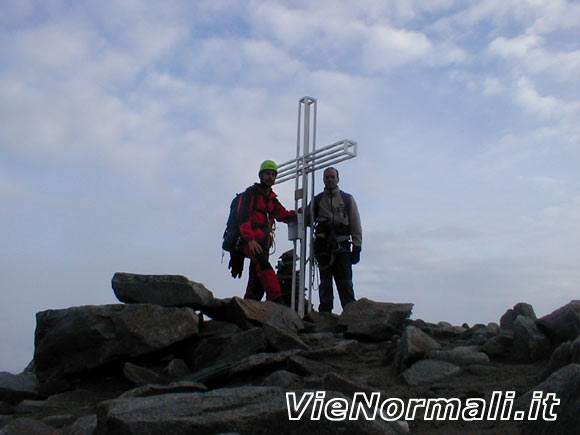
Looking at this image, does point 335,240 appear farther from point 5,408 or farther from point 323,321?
point 5,408

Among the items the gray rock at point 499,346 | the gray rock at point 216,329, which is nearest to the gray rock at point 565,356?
the gray rock at point 499,346

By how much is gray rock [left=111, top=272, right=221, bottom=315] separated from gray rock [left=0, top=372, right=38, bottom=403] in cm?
173

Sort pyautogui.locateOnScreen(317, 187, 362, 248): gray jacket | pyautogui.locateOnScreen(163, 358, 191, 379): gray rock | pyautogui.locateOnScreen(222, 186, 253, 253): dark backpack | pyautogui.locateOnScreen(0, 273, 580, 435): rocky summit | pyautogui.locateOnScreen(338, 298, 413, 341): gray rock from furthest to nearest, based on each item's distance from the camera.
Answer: pyautogui.locateOnScreen(317, 187, 362, 248): gray jacket, pyautogui.locateOnScreen(222, 186, 253, 253): dark backpack, pyautogui.locateOnScreen(338, 298, 413, 341): gray rock, pyautogui.locateOnScreen(163, 358, 191, 379): gray rock, pyautogui.locateOnScreen(0, 273, 580, 435): rocky summit

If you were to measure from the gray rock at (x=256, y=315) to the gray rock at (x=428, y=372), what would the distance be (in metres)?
2.79

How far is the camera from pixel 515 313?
1012 cm

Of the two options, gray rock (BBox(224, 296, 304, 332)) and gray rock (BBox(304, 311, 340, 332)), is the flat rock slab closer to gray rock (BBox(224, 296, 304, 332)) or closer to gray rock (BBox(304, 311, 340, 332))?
gray rock (BBox(224, 296, 304, 332))

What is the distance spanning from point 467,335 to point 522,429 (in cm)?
416

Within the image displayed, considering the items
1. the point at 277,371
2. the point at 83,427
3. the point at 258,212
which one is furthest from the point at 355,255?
the point at 83,427

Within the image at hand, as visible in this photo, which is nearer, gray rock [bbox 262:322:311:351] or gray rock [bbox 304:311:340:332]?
gray rock [bbox 262:322:311:351]

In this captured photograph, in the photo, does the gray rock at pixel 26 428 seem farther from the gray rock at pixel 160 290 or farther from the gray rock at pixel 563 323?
the gray rock at pixel 563 323

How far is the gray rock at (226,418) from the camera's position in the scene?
463 centimetres

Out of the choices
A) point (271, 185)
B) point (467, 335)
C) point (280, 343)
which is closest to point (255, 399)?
point (280, 343)

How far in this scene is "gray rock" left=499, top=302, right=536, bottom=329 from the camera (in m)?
9.91

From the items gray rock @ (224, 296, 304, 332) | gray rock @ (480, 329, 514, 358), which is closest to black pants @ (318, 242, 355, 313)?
gray rock @ (224, 296, 304, 332)
